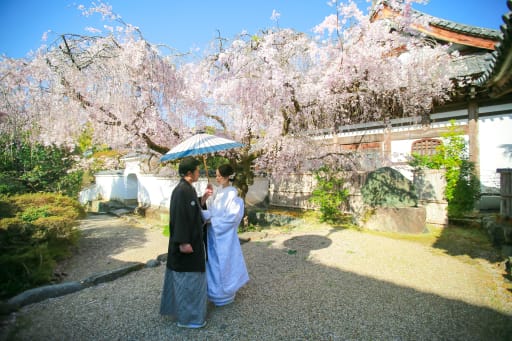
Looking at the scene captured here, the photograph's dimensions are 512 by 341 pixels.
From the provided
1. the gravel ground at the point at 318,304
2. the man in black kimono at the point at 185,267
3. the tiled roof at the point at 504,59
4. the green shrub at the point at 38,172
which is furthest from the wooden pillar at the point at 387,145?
the green shrub at the point at 38,172

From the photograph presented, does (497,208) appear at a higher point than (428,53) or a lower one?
lower

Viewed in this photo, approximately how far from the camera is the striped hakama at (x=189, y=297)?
305 centimetres

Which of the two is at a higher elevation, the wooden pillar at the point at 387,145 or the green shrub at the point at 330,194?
the wooden pillar at the point at 387,145

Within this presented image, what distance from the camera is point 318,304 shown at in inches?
139

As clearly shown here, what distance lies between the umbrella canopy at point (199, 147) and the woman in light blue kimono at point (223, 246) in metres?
1.05

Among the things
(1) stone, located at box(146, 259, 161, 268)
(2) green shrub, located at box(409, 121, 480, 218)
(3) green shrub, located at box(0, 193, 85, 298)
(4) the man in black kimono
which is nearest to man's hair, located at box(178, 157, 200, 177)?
(4) the man in black kimono

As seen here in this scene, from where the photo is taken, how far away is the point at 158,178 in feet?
45.4

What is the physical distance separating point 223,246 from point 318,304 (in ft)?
5.03

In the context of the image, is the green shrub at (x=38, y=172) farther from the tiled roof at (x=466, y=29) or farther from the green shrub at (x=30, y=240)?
the tiled roof at (x=466, y=29)

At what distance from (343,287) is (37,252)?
531 centimetres

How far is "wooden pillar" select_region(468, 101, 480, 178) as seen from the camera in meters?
8.32

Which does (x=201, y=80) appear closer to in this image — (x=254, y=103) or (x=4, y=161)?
(x=254, y=103)

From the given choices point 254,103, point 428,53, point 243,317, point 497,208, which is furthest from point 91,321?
point 497,208

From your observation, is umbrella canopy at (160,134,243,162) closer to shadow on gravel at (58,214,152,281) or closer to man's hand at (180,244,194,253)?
man's hand at (180,244,194,253)
